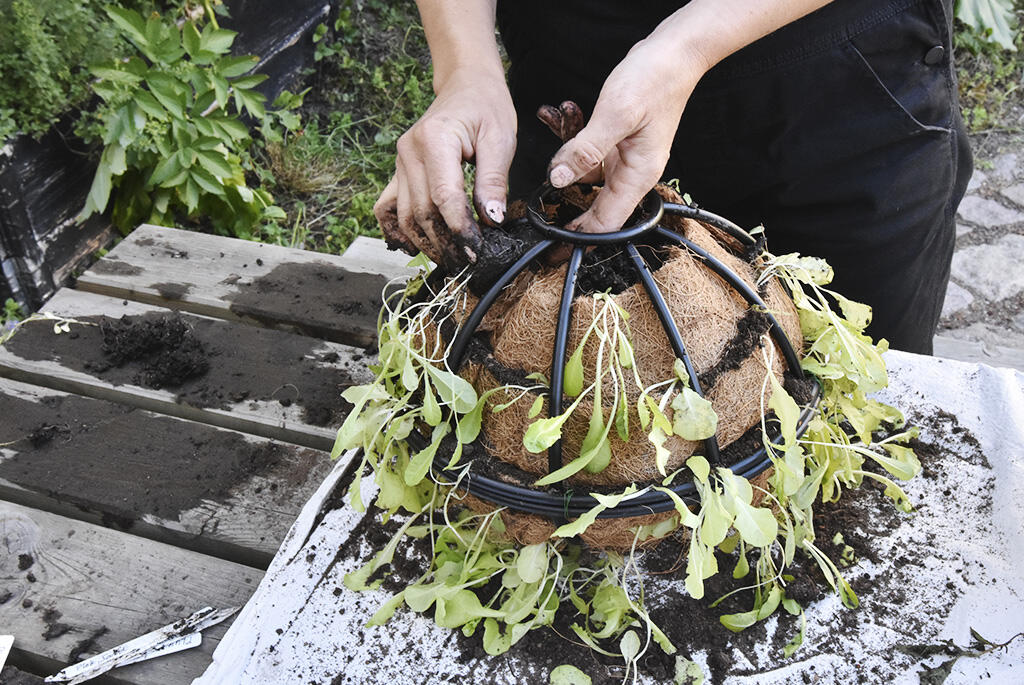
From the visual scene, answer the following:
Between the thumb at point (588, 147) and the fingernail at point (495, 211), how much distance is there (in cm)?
11

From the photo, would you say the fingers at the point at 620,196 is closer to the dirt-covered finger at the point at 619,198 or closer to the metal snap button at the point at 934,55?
the dirt-covered finger at the point at 619,198

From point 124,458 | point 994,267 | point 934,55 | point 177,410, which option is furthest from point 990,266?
point 124,458

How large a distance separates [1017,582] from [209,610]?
1.17 meters

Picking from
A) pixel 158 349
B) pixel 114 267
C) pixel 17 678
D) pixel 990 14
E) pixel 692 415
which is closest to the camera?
pixel 692 415

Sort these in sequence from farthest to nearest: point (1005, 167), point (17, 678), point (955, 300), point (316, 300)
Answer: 1. point (1005, 167)
2. point (955, 300)
3. point (316, 300)
4. point (17, 678)

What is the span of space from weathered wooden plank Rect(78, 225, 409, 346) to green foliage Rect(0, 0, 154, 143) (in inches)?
15.5

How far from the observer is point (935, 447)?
139 centimetres

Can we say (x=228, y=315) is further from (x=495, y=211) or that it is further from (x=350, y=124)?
(x=350, y=124)

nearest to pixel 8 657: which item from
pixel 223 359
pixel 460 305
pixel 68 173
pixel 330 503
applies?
pixel 330 503

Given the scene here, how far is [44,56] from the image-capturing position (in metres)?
2.06

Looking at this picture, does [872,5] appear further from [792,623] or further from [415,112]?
[415,112]

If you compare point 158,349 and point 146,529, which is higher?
point 158,349

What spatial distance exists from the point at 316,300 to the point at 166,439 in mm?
470

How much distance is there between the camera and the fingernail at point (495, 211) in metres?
1.07
